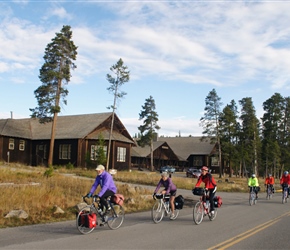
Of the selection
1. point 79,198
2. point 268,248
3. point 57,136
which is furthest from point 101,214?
point 57,136

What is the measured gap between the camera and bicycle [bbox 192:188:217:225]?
12.4m

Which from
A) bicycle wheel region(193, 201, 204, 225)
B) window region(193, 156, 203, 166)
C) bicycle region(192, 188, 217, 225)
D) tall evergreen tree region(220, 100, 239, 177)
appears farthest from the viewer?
window region(193, 156, 203, 166)

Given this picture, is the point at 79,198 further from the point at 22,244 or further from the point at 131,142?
the point at 131,142

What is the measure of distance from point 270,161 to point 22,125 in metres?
44.5

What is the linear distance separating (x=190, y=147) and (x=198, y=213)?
231 ft

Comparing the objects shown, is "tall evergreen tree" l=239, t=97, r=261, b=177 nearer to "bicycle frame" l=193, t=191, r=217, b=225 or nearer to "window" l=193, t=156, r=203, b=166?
"window" l=193, t=156, r=203, b=166

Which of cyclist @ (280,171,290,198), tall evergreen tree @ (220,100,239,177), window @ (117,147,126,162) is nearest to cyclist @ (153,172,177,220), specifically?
cyclist @ (280,171,290,198)

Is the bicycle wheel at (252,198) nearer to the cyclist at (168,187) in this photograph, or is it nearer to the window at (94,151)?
the cyclist at (168,187)

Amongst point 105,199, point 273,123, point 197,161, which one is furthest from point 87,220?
point 197,161

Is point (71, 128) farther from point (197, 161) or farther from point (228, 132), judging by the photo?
point (197, 161)

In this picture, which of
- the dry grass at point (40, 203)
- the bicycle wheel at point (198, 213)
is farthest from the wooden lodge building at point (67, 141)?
the bicycle wheel at point (198, 213)

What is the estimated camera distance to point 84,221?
9.82 meters

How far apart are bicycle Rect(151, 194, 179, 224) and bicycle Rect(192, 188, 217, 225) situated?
100 cm

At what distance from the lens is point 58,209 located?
13555 millimetres
